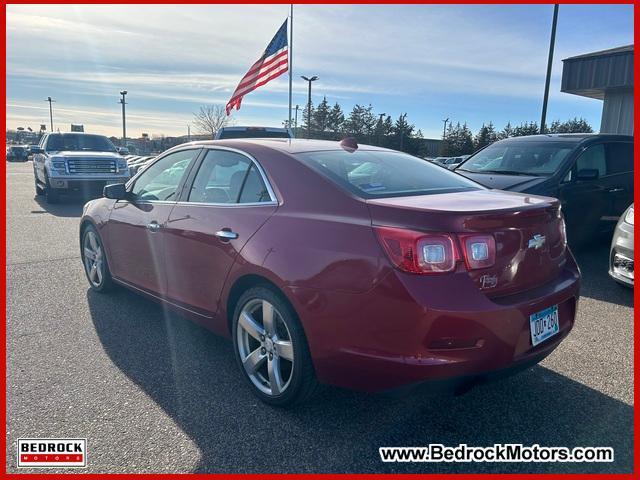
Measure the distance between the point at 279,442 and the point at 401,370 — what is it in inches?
31.0

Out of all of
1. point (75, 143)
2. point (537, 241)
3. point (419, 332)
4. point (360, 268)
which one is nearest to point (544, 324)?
point (537, 241)

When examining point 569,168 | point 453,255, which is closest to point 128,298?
point 453,255

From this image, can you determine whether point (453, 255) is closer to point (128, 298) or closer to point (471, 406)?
point (471, 406)

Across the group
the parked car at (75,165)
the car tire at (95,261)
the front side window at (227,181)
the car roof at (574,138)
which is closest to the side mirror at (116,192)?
the car tire at (95,261)

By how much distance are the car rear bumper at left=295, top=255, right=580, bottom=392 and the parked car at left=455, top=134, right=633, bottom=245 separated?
396 cm

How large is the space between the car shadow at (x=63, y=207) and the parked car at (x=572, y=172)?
8.69 m

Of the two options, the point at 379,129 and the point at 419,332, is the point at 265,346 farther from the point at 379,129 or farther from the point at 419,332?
the point at 379,129

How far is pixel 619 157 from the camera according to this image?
7324 millimetres

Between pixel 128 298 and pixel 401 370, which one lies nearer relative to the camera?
pixel 401 370

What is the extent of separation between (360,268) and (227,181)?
58.2 inches

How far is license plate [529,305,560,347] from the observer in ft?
8.45

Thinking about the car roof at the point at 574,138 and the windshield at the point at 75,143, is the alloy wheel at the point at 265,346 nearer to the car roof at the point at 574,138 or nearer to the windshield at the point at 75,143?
the car roof at the point at 574,138

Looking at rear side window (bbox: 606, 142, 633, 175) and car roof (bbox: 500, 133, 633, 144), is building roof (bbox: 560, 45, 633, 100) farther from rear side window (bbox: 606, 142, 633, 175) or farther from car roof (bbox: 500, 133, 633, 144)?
rear side window (bbox: 606, 142, 633, 175)

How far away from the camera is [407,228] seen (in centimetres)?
240
